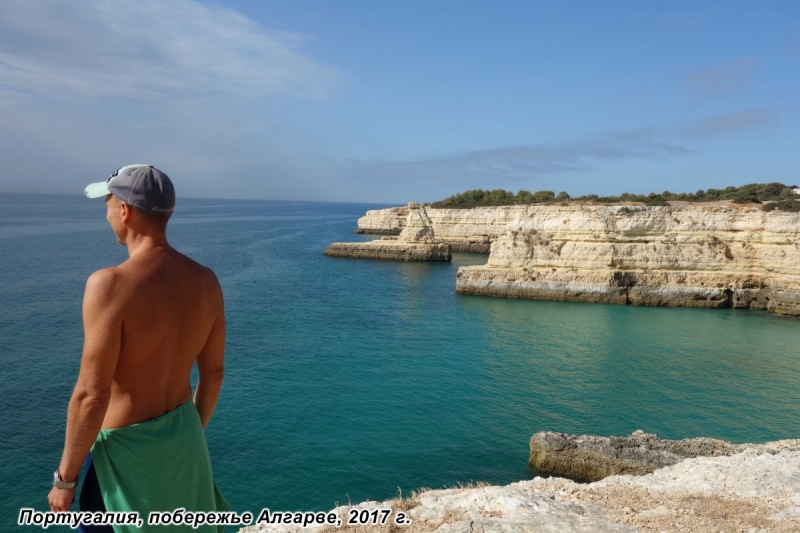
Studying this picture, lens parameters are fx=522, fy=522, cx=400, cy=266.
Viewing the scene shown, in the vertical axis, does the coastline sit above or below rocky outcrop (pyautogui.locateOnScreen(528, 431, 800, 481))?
above

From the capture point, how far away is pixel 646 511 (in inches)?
232

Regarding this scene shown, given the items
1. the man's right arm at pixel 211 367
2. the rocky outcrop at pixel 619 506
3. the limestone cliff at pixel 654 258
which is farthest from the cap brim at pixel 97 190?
the limestone cliff at pixel 654 258

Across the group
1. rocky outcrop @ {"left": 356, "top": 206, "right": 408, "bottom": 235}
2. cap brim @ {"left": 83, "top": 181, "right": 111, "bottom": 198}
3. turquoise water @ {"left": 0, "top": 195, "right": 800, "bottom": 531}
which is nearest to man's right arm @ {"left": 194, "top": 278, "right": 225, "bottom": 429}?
cap brim @ {"left": 83, "top": 181, "right": 111, "bottom": 198}

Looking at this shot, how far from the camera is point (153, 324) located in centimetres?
243

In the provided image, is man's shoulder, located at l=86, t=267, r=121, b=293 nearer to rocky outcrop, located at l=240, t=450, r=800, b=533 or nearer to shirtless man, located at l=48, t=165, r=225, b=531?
shirtless man, located at l=48, t=165, r=225, b=531

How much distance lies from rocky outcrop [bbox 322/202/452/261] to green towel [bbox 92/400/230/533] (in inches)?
1975

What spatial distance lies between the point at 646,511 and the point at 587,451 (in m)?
5.09

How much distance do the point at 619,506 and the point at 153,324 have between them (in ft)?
18.8

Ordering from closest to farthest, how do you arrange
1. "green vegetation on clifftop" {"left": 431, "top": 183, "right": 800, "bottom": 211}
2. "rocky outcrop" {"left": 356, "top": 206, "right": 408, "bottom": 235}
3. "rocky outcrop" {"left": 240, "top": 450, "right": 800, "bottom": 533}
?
"rocky outcrop" {"left": 240, "top": 450, "right": 800, "bottom": 533} → "green vegetation on clifftop" {"left": 431, "top": 183, "right": 800, "bottom": 211} → "rocky outcrop" {"left": 356, "top": 206, "right": 408, "bottom": 235}

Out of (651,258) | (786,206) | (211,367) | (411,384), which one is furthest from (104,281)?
(786,206)

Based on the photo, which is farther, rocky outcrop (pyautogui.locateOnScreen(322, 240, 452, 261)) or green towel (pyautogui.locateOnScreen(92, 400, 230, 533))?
rocky outcrop (pyautogui.locateOnScreen(322, 240, 452, 261))

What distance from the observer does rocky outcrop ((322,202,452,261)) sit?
52938mm

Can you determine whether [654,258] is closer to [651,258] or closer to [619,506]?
[651,258]

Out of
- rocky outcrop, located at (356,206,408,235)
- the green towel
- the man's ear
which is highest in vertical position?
rocky outcrop, located at (356,206,408,235)
